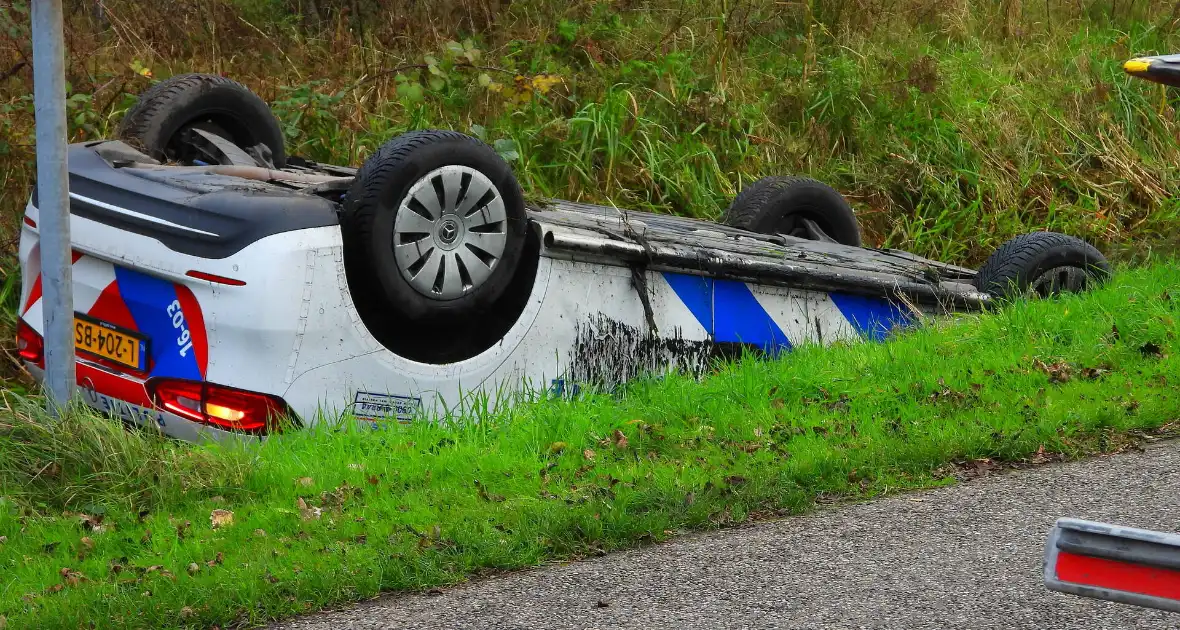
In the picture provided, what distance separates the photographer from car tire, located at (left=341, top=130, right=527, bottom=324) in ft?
15.5

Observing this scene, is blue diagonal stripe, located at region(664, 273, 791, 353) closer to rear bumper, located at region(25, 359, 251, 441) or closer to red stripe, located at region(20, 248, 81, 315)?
rear bumper, located at region(25, 359, 251, 441)

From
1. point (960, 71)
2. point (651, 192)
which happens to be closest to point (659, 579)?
point (651, 192)

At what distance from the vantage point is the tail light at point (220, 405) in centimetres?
463

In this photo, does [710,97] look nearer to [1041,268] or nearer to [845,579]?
[1041,268]

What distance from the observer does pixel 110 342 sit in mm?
4828

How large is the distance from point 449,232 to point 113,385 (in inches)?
54.6

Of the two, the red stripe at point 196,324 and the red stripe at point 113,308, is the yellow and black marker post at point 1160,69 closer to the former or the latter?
the red stripe at point 196,324

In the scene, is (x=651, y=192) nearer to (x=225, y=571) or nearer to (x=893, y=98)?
(x=893, y=98)

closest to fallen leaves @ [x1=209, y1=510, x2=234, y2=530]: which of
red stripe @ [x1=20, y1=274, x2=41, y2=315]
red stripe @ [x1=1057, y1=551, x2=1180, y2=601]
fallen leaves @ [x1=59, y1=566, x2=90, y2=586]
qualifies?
fallen leaves @ [x1=59, y1=566, x2=90, y2=586]

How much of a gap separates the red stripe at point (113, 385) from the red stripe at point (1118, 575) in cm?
359

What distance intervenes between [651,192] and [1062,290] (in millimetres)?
3418

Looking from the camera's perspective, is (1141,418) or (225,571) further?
(1141,418)

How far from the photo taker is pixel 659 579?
3.62m

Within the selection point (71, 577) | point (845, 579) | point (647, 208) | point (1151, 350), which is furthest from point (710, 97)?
point (71, 577)
